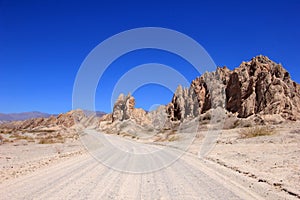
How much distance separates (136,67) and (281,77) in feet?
97.6

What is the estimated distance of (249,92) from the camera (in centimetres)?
5438

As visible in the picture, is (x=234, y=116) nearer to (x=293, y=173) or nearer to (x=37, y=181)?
(x=293, y=173)

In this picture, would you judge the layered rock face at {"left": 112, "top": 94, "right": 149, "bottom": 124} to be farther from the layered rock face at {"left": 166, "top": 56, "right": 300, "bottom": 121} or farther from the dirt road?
the dirt road

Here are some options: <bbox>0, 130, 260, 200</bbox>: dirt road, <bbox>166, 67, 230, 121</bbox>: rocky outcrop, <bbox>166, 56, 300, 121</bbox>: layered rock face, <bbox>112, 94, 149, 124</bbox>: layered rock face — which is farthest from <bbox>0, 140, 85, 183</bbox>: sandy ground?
<bbox>112, 94, 149, 124</bbox>: layered rock face

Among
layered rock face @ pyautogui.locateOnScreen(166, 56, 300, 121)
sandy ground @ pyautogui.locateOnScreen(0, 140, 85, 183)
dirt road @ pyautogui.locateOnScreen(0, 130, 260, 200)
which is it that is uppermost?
layered rock face @ pyautogui.locateOnScreen(166, 56, 300, 121)

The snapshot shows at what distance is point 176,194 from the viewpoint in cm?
764

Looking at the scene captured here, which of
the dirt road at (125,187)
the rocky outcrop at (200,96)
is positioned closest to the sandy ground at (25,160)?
the dirt road at (125,187)

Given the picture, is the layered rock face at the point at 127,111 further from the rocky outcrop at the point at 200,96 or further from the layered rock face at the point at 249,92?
the layered rock face at the point at 249,92

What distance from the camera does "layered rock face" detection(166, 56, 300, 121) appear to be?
46.4 meters

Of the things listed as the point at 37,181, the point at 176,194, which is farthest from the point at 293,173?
the point at 37,181

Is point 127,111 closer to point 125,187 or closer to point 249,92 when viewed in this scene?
point 249,92

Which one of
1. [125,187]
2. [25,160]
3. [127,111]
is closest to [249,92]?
[25,160]

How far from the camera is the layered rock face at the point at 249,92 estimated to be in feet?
152

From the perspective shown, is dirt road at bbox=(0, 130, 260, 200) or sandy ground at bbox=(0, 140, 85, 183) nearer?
dirt road at bbox=(0, 130, 260, 200)
